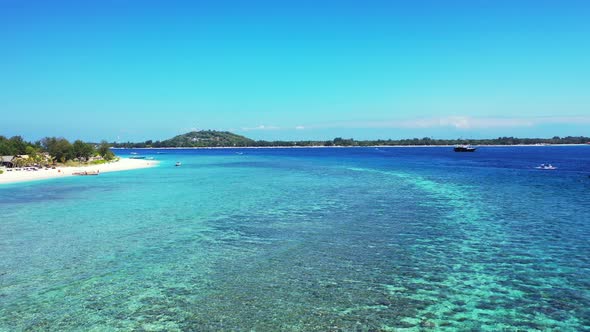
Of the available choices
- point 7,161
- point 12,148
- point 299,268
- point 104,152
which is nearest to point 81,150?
point 12,148

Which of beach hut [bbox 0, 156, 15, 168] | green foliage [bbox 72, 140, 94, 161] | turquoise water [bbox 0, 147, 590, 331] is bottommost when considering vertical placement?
turquoise water [bbox 0, 147, 590, 331]

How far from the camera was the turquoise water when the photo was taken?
11508 mm

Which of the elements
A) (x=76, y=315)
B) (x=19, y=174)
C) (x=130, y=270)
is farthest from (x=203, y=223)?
(x=19, y=174)

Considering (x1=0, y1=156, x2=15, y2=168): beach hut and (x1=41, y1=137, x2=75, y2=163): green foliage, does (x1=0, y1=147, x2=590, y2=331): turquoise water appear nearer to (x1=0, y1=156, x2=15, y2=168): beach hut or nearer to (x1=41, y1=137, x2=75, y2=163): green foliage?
(x1=0, y1=156, x2=15, y2=168): beach hut

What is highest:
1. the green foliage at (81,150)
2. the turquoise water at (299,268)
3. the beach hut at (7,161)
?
the green foliage at (81,150)

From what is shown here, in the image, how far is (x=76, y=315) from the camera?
11.8 metres

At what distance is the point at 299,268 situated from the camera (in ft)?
52.5

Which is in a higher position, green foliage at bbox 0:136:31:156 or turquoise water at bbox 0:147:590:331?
green foliage at bbox 0:136:31:156

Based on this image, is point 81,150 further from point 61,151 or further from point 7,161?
point 7,161

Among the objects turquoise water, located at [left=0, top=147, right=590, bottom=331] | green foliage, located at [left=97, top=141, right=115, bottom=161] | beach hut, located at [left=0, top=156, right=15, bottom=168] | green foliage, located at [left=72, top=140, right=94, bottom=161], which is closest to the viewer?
turquoise water, located at [left=0, top=147, right=590, bottom=331]

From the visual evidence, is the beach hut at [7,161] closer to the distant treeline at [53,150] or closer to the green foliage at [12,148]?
the distant treeline at [53,150]

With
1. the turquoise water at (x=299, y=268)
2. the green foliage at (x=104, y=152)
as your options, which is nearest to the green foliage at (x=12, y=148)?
the green foliage at (x=104, y=152)

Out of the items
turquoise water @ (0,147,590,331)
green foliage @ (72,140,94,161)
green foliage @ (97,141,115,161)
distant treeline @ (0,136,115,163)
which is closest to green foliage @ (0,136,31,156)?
distant treeline @ (0,136,115,163)

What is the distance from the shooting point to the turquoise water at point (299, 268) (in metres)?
11.5
